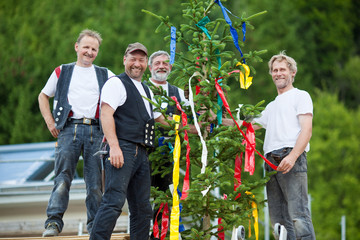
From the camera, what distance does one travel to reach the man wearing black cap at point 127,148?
5.82 metres

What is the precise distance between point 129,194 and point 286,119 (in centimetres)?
184

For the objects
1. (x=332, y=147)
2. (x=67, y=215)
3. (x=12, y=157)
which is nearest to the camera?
(x=67, y=215)

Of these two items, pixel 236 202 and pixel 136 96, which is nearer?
pixel 136 96

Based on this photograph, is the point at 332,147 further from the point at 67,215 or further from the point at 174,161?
the point at 174,161

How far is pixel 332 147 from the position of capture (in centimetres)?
3075

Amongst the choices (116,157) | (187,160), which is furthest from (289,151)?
(116,157)

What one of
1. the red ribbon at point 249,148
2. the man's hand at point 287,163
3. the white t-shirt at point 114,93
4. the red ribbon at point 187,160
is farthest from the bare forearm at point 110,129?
the man's hand at point 287,163

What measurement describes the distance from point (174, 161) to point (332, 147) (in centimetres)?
2545

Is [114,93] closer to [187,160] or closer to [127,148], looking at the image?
[127,148]

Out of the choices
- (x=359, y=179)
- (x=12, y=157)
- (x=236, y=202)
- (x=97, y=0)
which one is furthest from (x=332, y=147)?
(x=236, y=202)

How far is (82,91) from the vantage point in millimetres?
6867

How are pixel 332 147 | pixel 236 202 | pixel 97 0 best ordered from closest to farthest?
pixel 236 202 → pixel 332 147 → pixel 97 0

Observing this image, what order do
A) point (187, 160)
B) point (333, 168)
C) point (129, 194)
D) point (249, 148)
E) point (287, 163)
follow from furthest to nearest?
point (333, 168), point (249, 148), point (187, 160), point (287, 163), point (129, 194)

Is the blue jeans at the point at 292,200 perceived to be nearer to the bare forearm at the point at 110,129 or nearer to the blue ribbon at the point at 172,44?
the blue ribbon at the point at 172,44
